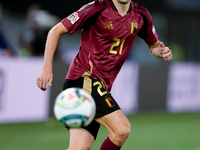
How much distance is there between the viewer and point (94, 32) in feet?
14.6

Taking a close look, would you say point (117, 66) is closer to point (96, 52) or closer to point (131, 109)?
point (96, 52)

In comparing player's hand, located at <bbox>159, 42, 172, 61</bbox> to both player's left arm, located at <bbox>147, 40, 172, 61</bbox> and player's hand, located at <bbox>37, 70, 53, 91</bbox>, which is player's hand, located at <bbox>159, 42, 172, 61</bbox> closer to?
player's left arm, located at <bbox>147, 40, 172, 61</bbox>

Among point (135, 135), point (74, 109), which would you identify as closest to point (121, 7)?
→ point (74, 109)

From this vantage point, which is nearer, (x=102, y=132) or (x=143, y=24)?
(x=143, y=24)

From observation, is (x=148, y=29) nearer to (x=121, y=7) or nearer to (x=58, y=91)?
(x=121, y=7)

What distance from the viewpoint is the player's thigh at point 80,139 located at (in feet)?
13.9

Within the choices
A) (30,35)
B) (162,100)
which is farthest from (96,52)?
(162,100)

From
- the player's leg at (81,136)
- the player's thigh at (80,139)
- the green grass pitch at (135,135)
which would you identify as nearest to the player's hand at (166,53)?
the player's leg at (81,136)

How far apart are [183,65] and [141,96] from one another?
1.69m

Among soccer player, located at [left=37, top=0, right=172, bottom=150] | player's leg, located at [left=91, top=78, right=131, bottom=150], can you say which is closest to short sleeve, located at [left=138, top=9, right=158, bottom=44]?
soccer player, located at [left=37, top=0, right=172, bottom=150]

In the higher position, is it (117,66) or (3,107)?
(117,66)

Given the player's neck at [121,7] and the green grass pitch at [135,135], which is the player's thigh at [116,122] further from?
the green grass pitch at [135,135]

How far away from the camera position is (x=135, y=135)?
8.08m

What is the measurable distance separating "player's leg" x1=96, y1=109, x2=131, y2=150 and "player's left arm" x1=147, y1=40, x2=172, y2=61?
96 cm
